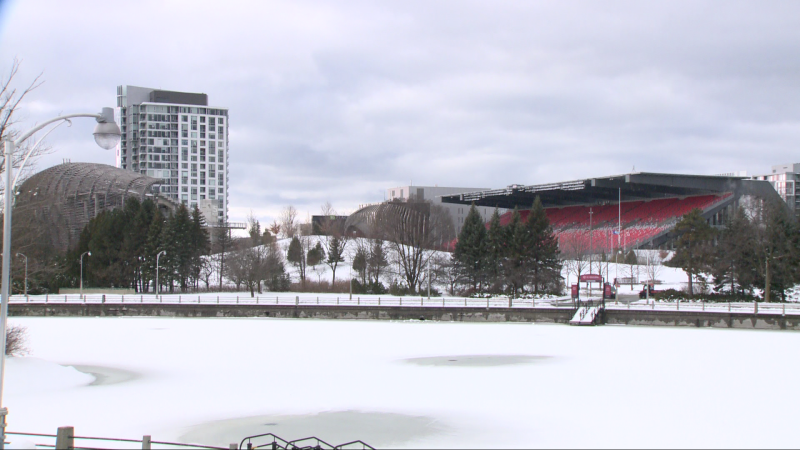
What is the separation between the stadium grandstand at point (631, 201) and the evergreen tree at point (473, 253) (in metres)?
15.4

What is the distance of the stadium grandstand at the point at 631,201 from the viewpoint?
90.8 metres

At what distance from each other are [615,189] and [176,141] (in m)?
123

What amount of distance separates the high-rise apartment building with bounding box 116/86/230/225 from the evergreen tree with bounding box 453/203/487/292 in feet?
392

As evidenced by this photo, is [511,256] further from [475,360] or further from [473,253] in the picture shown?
[475,360]

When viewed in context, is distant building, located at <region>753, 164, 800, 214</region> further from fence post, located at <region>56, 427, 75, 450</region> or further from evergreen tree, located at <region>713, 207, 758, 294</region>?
fence post, located at <region>56, 427, 75, 450</region>

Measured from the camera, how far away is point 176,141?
18512 centimetres

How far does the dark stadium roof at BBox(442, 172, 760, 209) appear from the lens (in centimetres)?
9031

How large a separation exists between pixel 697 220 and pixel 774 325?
16199mm

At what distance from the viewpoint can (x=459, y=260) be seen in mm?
72688

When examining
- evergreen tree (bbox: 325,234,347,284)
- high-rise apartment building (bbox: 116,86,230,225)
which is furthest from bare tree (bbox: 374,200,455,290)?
high-rise apartment building (bbox: 116,86,230,225)

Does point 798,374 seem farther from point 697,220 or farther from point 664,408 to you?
point 697,220

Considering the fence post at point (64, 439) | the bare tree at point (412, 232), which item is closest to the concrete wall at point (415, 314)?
the bare tree at point (412, 232)

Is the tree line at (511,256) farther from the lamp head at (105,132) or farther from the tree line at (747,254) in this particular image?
the lamp head at (105,132)

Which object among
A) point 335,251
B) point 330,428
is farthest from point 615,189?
point 330,428
